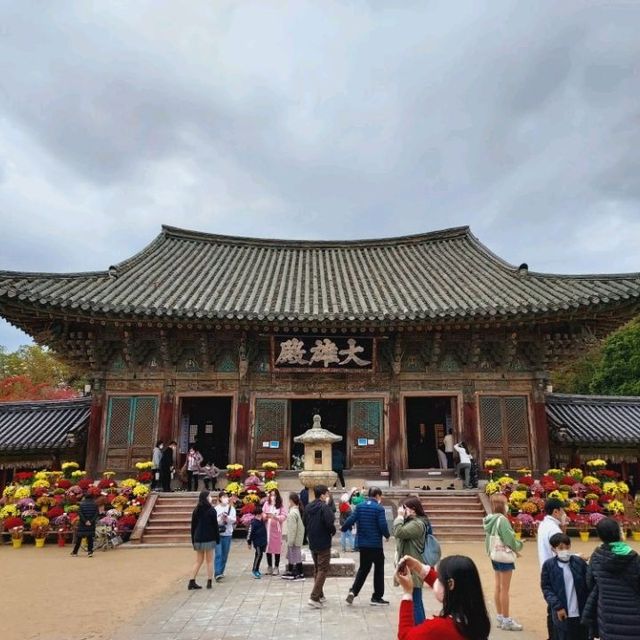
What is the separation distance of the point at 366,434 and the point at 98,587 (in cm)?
1040

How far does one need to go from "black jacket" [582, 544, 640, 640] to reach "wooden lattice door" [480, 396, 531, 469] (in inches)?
540

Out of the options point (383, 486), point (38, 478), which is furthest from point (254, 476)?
point (38, 478)

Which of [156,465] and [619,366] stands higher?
[619,366]

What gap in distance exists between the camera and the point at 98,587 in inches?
356

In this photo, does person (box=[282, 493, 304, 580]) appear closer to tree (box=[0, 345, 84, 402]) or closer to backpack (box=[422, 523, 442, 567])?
backpack (box=[422, 523, 442, 567])

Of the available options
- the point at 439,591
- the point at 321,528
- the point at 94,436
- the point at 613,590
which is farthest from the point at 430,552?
the point at 94,436

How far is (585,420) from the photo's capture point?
19.8m

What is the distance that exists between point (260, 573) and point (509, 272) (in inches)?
605

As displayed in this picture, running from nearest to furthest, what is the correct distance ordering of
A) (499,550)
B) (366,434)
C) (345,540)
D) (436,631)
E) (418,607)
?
(436,631)
(418,607)
(499,550)
(345,540)
(366,434)

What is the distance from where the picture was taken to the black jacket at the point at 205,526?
8.58m

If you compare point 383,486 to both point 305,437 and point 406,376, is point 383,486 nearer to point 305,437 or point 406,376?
point 406,376

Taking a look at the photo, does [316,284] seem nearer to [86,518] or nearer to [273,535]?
[86,518]

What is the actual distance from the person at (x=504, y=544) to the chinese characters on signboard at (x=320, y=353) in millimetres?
11364

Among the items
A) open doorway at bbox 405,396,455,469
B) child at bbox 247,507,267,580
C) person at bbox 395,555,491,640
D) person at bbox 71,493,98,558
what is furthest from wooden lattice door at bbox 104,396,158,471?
person at bbox 395,555,491,640
